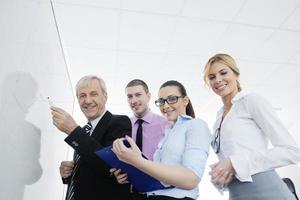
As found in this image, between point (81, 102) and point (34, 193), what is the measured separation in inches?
23.7

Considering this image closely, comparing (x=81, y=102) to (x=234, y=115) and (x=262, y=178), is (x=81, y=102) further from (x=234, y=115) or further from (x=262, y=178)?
(x=262, y=178)

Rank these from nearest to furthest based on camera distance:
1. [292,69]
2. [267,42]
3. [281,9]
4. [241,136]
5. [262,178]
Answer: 1. [262,178]
2. [241,136]
3. [281,9]
4. [267,42]
5. [292,69]

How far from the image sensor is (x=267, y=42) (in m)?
3.15

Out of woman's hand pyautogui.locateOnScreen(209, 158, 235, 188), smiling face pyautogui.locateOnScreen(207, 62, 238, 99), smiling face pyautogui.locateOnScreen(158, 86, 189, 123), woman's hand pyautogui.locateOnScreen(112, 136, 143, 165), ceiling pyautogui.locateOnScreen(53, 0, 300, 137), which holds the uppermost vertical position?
ceiling pyautogui.locateOnScreen(53, 0, 300, 137)

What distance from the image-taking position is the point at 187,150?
1107 millimetres

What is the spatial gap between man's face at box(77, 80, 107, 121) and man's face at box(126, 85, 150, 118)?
0.53 metres

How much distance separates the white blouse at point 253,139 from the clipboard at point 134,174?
0.37m

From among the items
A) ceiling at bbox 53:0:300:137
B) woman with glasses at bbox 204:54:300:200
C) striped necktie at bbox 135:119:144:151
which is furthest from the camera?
ceiling at bbox 53:0:300:137

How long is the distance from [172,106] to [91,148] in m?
0.52

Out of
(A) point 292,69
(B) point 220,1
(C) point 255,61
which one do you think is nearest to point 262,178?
(B) point 220,1

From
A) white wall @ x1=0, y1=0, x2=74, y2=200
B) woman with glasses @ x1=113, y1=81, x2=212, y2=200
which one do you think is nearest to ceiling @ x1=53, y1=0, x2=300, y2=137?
white wall @ x1=0, y1=0, x2=74, y2=200

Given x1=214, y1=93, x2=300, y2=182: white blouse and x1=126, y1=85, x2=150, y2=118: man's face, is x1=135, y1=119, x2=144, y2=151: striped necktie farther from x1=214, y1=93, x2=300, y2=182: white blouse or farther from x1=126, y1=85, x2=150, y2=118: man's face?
x1=214, y1=93, x2=300, y2=182: white blouse

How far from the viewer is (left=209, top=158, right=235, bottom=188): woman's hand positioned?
118 centimetres

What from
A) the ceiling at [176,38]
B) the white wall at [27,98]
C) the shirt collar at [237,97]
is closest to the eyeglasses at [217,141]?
the shirt collar at [237,97]
